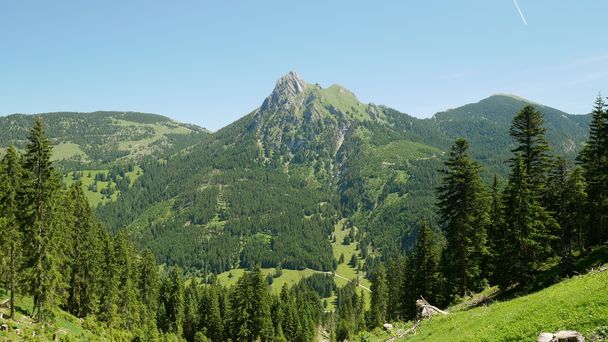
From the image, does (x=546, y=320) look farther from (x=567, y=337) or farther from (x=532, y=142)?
(x=532, y=142)

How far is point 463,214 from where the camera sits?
43625 mm

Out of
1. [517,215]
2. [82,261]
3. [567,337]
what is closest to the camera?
[567,337]

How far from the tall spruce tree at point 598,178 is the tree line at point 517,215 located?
0.35ft

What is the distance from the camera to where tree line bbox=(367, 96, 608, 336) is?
3784 centimetres

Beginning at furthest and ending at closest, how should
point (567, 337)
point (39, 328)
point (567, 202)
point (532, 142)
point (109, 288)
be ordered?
point (109, 288), point (567, 202), point (532, 142), point (39, 328), point (567, 337)

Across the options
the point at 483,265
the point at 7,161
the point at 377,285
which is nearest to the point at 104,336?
the point at 7,161

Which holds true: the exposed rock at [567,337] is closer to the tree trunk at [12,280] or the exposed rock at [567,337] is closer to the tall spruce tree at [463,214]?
the tall spruce tree at [463,214]

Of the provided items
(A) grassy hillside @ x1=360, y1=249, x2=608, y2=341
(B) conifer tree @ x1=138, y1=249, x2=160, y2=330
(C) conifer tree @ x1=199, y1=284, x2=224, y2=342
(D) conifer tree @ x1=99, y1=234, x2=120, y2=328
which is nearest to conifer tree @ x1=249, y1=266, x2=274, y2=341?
(C) conifer tree @ x1=199, y1=284, x2=224, y2=342

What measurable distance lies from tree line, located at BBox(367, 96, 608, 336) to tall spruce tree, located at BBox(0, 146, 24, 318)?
4551cm

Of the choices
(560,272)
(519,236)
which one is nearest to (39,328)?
(519,236)

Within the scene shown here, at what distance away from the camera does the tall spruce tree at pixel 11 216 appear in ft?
135

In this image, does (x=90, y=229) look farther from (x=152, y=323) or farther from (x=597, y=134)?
(x=597, y=134)

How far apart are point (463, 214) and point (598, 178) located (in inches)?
582

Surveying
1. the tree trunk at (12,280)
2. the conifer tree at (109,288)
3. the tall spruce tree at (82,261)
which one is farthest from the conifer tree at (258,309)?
the tree trunk at (12,280)
